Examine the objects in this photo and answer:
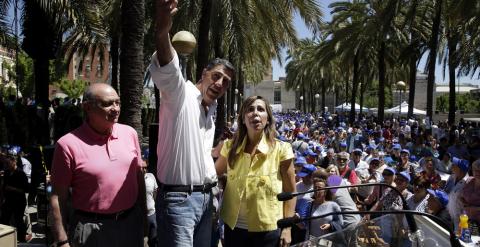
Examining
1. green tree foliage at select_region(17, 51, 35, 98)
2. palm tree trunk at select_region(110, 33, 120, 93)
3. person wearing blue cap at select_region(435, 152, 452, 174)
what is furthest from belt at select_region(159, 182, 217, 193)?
green tree foliage at select_region(17, 51, 35, 98)

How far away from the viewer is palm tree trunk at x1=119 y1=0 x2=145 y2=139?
6.48 metres

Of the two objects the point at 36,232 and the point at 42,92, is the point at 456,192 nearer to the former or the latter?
the point at 36,232

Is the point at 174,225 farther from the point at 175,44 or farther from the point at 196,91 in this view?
the point at 175,44

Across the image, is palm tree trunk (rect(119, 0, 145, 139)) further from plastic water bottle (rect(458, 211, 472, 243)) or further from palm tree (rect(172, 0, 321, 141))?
palm tree (rect(172, 0, 321, 141))

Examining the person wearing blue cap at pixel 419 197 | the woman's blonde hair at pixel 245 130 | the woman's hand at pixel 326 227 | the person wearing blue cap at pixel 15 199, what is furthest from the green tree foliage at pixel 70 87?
the woman's blonde hair at pixel 245 130

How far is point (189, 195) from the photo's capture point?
2.74 m

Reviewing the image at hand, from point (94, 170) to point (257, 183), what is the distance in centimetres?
96

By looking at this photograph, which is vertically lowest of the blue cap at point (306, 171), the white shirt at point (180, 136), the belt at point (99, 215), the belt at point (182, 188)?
the blue cap at point (306, 171)

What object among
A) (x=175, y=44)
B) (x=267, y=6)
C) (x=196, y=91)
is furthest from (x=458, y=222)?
(x=267, y=6)

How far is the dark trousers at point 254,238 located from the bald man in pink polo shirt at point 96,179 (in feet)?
2.11

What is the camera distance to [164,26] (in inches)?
96.1

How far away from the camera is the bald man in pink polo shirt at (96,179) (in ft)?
9.12

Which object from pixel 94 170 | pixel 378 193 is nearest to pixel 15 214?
pixel 378 193

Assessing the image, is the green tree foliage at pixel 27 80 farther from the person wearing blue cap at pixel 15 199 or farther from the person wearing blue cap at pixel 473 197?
the person wearing blue cap at pixel 473 197
